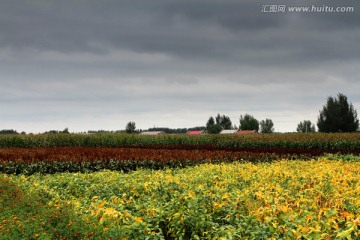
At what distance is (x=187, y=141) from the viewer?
32094mm

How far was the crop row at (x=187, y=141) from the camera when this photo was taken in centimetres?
2772

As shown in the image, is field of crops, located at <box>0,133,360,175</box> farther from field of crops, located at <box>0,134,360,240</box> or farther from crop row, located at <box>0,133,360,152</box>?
field of crops, located at <box>0,134,360,240</box>

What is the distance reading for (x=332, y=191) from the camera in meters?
6.46

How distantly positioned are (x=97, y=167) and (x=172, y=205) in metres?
8.96

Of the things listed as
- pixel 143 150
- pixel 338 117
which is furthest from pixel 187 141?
pixel 338 117

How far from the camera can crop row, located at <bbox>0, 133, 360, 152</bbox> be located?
2772cm

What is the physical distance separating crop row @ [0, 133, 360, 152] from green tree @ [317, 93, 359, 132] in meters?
32.8

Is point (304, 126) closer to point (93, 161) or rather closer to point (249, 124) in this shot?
point (249, 124)

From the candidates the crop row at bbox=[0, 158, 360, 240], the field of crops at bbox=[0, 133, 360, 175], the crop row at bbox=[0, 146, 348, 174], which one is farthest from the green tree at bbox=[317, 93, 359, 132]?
the crop row at bbox=[0, 158, 360, 240]

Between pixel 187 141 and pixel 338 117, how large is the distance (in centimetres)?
3787

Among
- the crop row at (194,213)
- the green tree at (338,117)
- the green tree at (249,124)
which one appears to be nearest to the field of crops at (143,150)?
the crop row at (194,213)

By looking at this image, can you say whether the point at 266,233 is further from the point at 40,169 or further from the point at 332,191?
the point at 40,169

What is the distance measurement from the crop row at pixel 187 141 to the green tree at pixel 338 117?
32.8m

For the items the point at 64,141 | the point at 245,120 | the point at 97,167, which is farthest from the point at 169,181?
the point at 245,120
